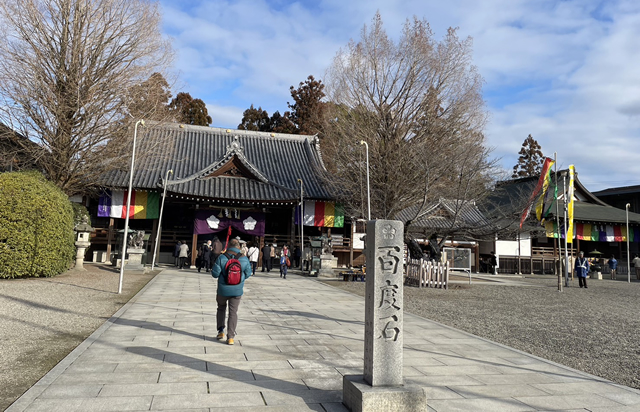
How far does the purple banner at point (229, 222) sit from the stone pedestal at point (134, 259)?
151 inches

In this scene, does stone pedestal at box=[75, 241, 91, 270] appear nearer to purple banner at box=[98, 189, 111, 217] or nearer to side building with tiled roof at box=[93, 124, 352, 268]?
side building with tiled roof at box=[93, 124, 352, 268]

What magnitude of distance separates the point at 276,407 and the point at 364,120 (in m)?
17.1

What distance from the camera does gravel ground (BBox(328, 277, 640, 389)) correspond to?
20.1 ft

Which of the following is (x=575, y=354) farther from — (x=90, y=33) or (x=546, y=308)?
(x=90, y=33)

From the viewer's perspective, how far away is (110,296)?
10.6 meters

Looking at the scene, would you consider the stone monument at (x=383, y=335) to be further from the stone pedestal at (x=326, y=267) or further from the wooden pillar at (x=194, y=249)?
the wooden pillar at (x=194, y=249)

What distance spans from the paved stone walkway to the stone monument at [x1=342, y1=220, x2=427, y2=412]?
320 millimetres

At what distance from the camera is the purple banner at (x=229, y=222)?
22.0m

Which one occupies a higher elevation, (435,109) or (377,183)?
(435,109)

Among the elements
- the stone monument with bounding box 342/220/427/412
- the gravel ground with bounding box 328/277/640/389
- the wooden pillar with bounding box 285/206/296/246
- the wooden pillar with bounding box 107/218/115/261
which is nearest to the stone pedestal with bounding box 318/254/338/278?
the wooden pillar with bounding box 285/206/296/246

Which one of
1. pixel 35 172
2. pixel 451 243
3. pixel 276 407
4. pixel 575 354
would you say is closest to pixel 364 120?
pixel 451 243

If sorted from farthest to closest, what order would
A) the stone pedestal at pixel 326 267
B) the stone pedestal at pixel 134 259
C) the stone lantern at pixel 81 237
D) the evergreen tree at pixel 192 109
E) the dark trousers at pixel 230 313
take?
the evergreen tree at pixel 192 109, the stone pedestal at pixel 326 267, the stone pedestal at pixel 134 259, the stone lantern at pixel 81 237, the dark trousers at pixel 230 313

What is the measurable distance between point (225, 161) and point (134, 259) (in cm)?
719

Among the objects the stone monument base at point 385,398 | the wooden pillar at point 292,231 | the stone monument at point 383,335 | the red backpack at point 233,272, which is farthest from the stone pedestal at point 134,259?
the stone monument base at point 385,398
